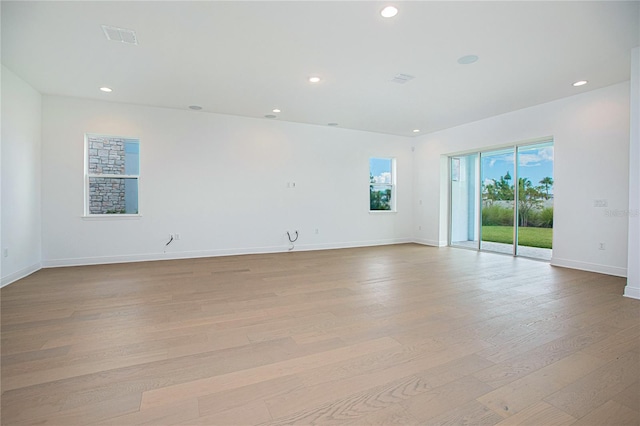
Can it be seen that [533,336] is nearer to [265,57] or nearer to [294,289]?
[294,289]

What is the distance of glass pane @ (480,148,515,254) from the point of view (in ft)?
20.5

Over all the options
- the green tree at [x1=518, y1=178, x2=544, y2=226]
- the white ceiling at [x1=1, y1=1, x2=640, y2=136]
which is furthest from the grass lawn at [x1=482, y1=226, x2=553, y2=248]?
the white ceiling at [x1=1, y1=1, x2=640, y2=136]

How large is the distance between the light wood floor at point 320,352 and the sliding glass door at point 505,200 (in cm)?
201

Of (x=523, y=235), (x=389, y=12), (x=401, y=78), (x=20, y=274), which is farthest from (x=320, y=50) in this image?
(x=523, y=235)

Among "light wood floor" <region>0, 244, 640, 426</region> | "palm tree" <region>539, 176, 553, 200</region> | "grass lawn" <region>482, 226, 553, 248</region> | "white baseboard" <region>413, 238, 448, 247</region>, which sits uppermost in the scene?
"palm tree" <region>539, 176, 553, 200</region>

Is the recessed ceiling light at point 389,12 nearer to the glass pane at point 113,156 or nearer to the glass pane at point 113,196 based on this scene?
the glass pane at point 113,156

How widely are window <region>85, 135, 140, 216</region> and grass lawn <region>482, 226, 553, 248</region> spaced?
24.1ft

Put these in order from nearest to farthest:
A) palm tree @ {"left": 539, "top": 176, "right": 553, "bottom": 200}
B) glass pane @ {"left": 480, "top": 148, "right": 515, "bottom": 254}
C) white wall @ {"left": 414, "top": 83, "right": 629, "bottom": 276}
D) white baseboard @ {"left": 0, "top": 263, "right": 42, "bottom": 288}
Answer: white baseboard @ {"left": 0, "top": 263, "right": 42, "bottom": 288}, white wall @ {"left": 414, "top": 83, "right": 629, "bottom": 276}, palm tree @ {"left": 539, "top": 176, "right": 553, "bottom": 200}, glass pane @ {"left": 480, "top": 148, "right": 515, "bottom": 254}

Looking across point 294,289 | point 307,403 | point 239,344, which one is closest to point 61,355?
point 239,344

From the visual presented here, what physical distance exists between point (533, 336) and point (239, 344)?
92.4 inches

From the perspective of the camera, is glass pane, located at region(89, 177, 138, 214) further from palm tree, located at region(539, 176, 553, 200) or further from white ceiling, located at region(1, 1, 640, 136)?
palm tree, located at region(539, 176, 553, 200)

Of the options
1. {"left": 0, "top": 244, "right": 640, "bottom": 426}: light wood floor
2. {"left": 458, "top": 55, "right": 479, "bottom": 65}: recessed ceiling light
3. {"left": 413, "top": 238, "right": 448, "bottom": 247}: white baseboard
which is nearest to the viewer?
{"left": 0, "top": 244, "right": 640, "bottom": 426}: light wood floor

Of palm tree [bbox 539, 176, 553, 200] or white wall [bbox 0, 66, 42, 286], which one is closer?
white wall [bbox 0, 66, 42, 286]

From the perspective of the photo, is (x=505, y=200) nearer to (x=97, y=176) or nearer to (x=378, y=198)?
(x=378, y=198)
